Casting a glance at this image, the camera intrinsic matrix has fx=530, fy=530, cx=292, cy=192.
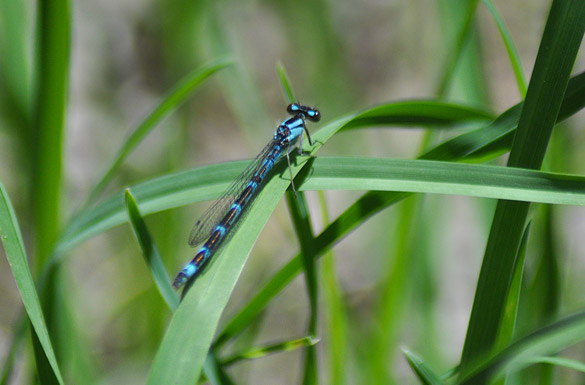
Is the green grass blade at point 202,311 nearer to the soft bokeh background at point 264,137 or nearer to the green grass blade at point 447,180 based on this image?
the green grass blade at point 447,180

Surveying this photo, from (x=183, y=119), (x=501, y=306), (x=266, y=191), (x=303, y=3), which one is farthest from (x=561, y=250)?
(x=303, y=3)

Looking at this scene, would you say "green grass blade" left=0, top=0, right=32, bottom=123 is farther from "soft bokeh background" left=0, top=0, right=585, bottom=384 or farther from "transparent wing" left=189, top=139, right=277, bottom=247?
"transparent wing" left=189, top=139, right=277, bottom=247

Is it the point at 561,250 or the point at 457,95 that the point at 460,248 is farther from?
the point at 561,250

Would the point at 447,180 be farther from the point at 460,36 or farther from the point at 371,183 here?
the point at 460,36

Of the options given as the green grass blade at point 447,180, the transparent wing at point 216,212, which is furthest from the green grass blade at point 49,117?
the green grass blade at point 447,180

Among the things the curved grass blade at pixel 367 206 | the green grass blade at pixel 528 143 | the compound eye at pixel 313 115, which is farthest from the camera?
the compound eye at pixel 313 115

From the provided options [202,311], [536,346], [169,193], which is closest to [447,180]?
[536,346]
